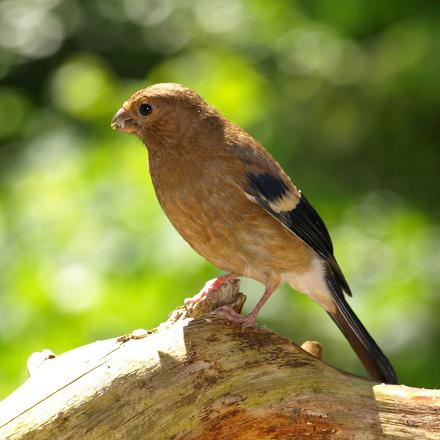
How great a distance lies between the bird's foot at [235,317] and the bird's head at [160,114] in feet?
2.66

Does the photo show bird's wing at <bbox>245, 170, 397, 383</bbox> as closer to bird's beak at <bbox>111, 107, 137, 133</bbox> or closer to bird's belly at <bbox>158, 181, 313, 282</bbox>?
bird's belly at <bbox>158, 181, 313, 282</bbox>

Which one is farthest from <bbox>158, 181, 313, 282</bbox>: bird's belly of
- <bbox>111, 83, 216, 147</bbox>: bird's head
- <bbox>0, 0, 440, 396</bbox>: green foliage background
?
<bbox>0, 0, 440, 396</bbox>: green foliage background

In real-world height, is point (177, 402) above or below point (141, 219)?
below

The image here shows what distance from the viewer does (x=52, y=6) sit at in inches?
328

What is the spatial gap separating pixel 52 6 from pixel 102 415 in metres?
5.44

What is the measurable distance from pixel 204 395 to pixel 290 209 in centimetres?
114

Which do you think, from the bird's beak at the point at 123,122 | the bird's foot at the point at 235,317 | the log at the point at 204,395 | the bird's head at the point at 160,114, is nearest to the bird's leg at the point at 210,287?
the bird's foot at the point at 235,317

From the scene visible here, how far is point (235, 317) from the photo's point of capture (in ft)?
13.4

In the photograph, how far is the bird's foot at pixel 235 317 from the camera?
4.06 m

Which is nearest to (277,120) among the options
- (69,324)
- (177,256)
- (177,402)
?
(177,256)

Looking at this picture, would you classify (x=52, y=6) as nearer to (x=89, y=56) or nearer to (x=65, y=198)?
(x=89, y=56)

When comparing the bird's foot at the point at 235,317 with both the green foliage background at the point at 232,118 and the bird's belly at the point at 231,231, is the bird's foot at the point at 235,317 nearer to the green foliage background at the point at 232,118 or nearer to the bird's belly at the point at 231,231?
the bird's belly at the point at 231,231

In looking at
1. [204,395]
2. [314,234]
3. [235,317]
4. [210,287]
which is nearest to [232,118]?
[314,234]

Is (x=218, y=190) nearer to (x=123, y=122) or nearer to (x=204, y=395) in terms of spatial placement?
(x=123, y=122)
